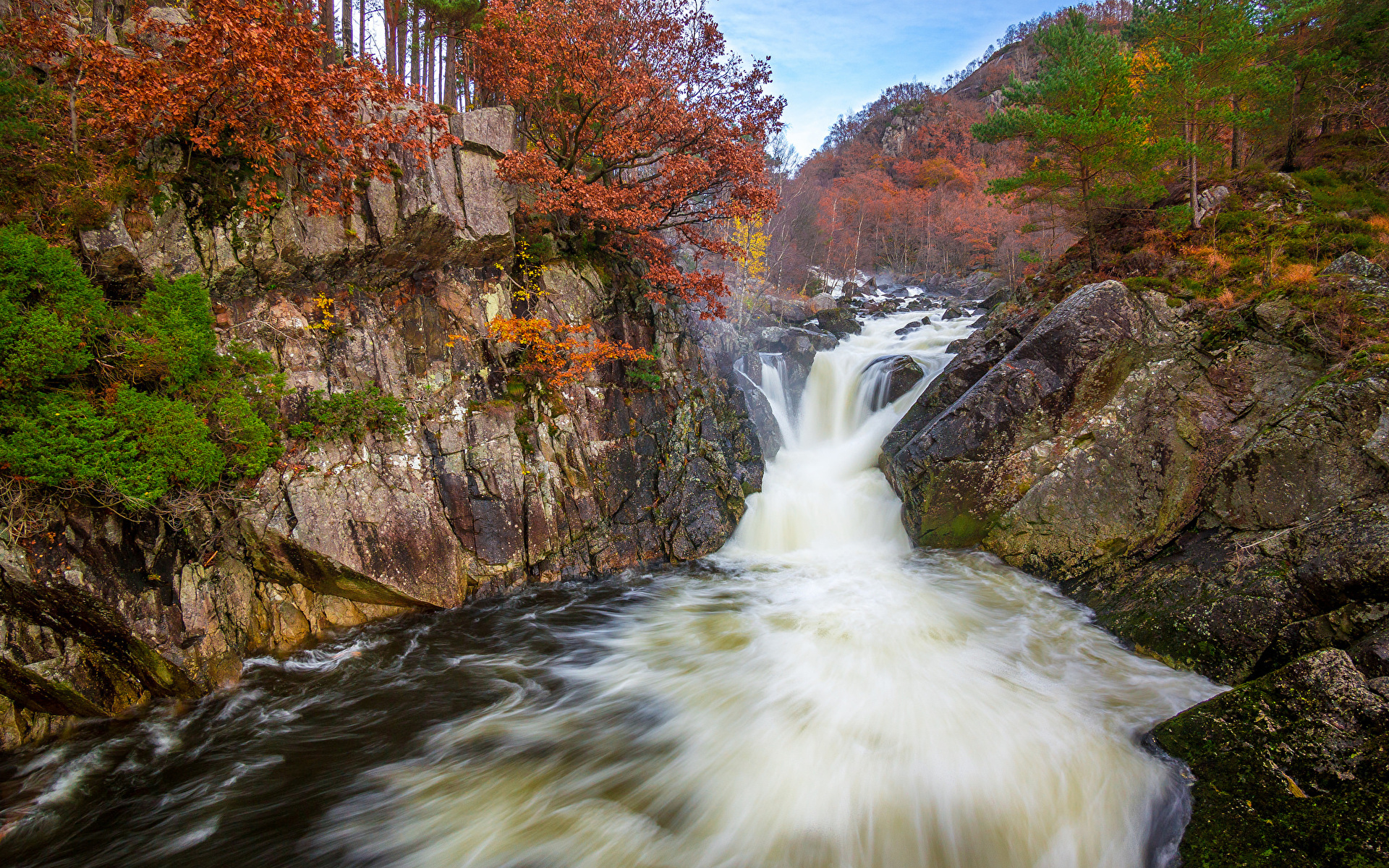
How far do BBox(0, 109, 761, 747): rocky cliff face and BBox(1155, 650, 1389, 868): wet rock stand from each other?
748 centimetres

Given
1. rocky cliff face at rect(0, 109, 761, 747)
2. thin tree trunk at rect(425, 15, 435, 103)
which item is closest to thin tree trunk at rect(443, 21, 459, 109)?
thin tree trunk at rect(425, 15, 435, 103)

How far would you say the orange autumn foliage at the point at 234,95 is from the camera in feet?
19.0

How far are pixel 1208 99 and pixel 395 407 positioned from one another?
17904mm

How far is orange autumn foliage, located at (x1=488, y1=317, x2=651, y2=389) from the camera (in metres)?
9.12

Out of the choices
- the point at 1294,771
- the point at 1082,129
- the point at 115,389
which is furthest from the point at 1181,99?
the point at 115,389

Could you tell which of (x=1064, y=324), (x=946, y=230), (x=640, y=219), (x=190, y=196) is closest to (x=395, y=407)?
(x=190, y=196)

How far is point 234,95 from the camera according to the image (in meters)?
6.38

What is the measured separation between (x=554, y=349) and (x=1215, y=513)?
10.6 metres

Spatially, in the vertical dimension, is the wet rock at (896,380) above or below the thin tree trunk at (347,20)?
below

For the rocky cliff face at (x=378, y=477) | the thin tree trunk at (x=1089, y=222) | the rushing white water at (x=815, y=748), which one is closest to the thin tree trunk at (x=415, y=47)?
the rocky cliff face at (x=378, y=477)

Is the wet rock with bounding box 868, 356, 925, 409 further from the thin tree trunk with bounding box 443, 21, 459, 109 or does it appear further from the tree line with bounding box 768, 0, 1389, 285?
the thin tree trunk with bounding box 443, 21, 459, 109

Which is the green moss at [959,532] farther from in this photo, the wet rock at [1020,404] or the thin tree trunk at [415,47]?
the thin tree trunk at [415,47]

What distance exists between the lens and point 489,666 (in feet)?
23.5

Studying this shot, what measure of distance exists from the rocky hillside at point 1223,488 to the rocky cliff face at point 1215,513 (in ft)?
0.07
